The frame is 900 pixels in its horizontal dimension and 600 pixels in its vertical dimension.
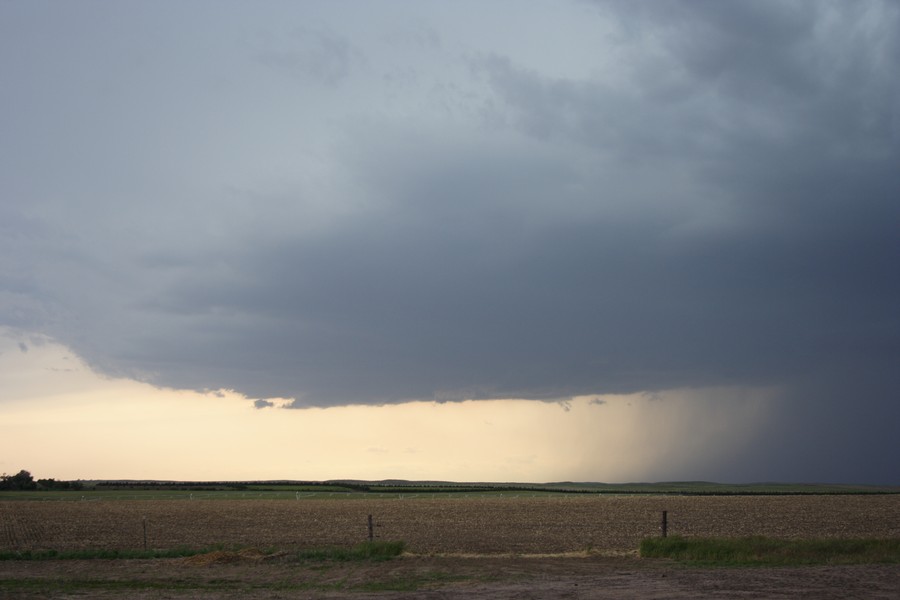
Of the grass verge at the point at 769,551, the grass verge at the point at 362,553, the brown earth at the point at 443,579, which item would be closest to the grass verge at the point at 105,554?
the brown earth at the point at 443,579

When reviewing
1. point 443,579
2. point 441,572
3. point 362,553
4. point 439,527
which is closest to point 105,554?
point 362,553

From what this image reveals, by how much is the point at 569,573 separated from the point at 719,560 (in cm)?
464

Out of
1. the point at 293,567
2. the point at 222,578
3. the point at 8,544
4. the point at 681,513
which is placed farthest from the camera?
the point at 681,513

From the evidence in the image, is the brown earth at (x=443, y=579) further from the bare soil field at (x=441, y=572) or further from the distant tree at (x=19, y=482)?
the distant tree at (x=19, y=482)

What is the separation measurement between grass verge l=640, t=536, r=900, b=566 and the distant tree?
14410 centimetres

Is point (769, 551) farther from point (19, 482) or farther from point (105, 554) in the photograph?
point (19, 482)

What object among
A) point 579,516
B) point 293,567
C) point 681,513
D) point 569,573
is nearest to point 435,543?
point 293,567

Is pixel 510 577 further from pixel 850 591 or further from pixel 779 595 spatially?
pixel 850 591

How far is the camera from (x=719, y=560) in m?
21.7

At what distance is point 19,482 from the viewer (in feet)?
463

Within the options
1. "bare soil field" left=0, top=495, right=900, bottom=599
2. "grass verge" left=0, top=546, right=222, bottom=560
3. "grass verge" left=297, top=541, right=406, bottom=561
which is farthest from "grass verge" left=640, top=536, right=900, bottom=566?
"grass verge" left=0, top=546, right=222, bottom=560

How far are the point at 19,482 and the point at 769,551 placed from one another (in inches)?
5870

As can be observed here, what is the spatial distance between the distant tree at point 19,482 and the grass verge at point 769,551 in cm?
14410

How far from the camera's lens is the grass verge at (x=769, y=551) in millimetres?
21500
